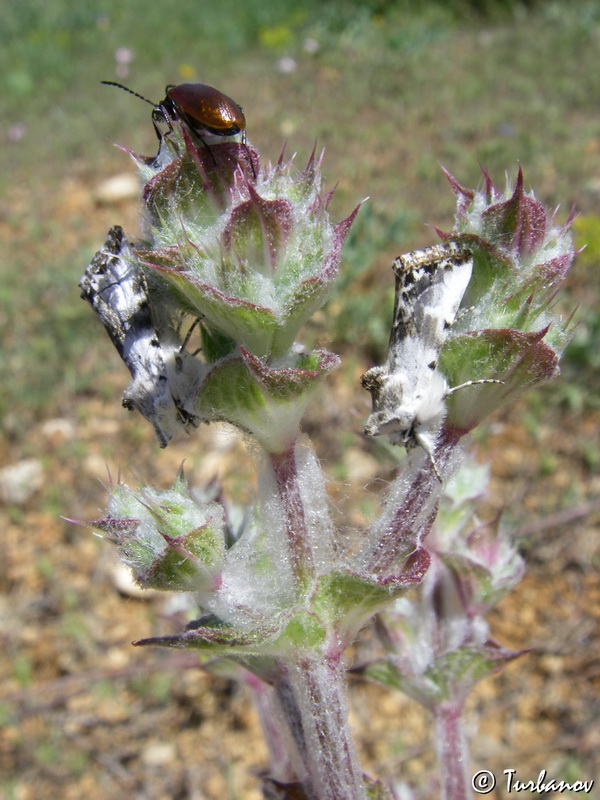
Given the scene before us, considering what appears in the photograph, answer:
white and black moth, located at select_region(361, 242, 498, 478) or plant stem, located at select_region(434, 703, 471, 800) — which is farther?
plant stem, located at select_region(434, 703, 471, 800)

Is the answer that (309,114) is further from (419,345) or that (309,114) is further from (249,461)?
(419,345)

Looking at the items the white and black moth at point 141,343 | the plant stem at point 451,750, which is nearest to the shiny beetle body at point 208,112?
the white and black moth at point 141,343

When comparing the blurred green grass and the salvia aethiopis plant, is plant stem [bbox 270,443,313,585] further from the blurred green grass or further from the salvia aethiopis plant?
the blurred green grass

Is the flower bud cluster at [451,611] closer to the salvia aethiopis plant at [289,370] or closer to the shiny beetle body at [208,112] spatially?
the salvia aethiopis plant at [289,370]

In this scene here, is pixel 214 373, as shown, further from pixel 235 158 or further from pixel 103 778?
pixel 103 778

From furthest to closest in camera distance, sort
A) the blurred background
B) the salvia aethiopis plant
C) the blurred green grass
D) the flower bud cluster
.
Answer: the blurred green grass < the blurred background < the flower bud cluster < the salvia aethiopis plant

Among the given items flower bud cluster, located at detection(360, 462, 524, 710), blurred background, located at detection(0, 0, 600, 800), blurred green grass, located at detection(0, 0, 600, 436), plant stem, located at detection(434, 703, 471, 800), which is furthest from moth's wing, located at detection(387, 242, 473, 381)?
blurred green grass, located at detection(0, 0, 600, 436)

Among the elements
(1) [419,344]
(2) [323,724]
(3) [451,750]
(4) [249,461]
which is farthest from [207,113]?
(4) [249,461]

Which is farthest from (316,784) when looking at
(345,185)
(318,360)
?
(345,185)
